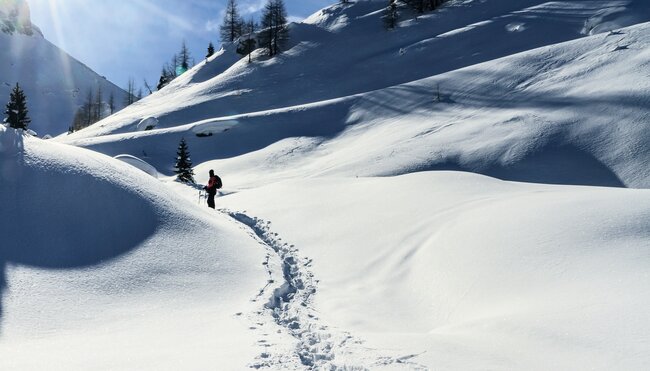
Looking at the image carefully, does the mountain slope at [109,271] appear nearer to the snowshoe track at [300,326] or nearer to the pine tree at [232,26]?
the snowshoe track at [300,326]

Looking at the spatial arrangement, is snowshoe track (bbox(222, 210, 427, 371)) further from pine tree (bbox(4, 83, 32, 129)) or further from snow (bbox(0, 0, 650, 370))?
pine tree (bbox(4, 83, 32, 129))

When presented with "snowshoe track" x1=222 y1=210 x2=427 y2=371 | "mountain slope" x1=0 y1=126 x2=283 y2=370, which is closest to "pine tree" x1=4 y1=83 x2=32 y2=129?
"mountain slope" x1=0 y1=126 x2=283 y2=370

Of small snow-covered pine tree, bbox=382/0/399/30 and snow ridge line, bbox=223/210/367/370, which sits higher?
small snow-covered pine tree, bbox=382/0/399/30

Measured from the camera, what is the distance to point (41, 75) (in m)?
162

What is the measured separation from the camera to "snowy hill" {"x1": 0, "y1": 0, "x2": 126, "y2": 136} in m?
134

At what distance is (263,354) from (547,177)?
1580 centimetres

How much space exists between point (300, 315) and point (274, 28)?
184 ft

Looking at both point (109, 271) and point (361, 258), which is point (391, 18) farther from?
point (109, 271)

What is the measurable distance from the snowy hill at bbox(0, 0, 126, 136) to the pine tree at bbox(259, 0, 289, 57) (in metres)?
91.9

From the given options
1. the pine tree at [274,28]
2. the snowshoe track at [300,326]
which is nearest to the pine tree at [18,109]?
the snowshoe track at [300,326]

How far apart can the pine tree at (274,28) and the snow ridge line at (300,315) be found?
49489mm

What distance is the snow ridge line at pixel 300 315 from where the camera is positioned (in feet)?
15.7

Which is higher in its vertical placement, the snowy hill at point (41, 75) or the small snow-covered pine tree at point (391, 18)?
the snowy hill at point (41, 75)

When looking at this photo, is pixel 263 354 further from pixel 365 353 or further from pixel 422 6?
pixel 422 6
